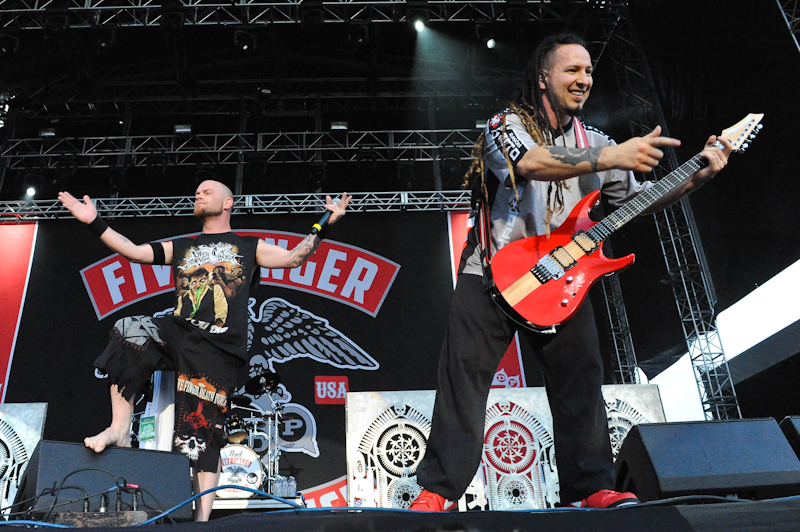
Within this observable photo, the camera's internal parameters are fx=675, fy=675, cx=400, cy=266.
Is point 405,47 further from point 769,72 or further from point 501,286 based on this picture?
point 501,286

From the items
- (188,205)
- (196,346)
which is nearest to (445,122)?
(188,205)

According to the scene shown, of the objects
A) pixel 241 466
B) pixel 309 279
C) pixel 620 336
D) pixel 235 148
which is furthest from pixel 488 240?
pixel 620 336

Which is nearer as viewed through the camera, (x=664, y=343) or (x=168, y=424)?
(x=168, y=424)

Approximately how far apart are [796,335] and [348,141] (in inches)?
229

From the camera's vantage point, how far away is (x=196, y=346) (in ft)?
9.18

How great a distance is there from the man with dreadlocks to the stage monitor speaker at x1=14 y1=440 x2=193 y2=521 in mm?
825

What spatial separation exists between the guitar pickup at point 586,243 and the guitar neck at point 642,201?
14mm

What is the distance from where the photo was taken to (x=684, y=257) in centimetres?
747

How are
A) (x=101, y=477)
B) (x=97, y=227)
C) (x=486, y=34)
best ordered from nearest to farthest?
→ (x=101, y=477) < (x=97, y=227) < (x=486, y=34)

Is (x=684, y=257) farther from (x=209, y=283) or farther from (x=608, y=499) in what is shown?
(x=608, y=499)

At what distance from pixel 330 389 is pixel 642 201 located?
18.2ft

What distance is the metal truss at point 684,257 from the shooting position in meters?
7.29

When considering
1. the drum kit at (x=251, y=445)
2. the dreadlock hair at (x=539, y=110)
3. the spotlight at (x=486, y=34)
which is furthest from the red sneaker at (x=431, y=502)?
the spotlight at (x=486, y=34)

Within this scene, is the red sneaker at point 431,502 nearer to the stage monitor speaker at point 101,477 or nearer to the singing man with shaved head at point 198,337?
the stage monitor speaker at point 101,477
